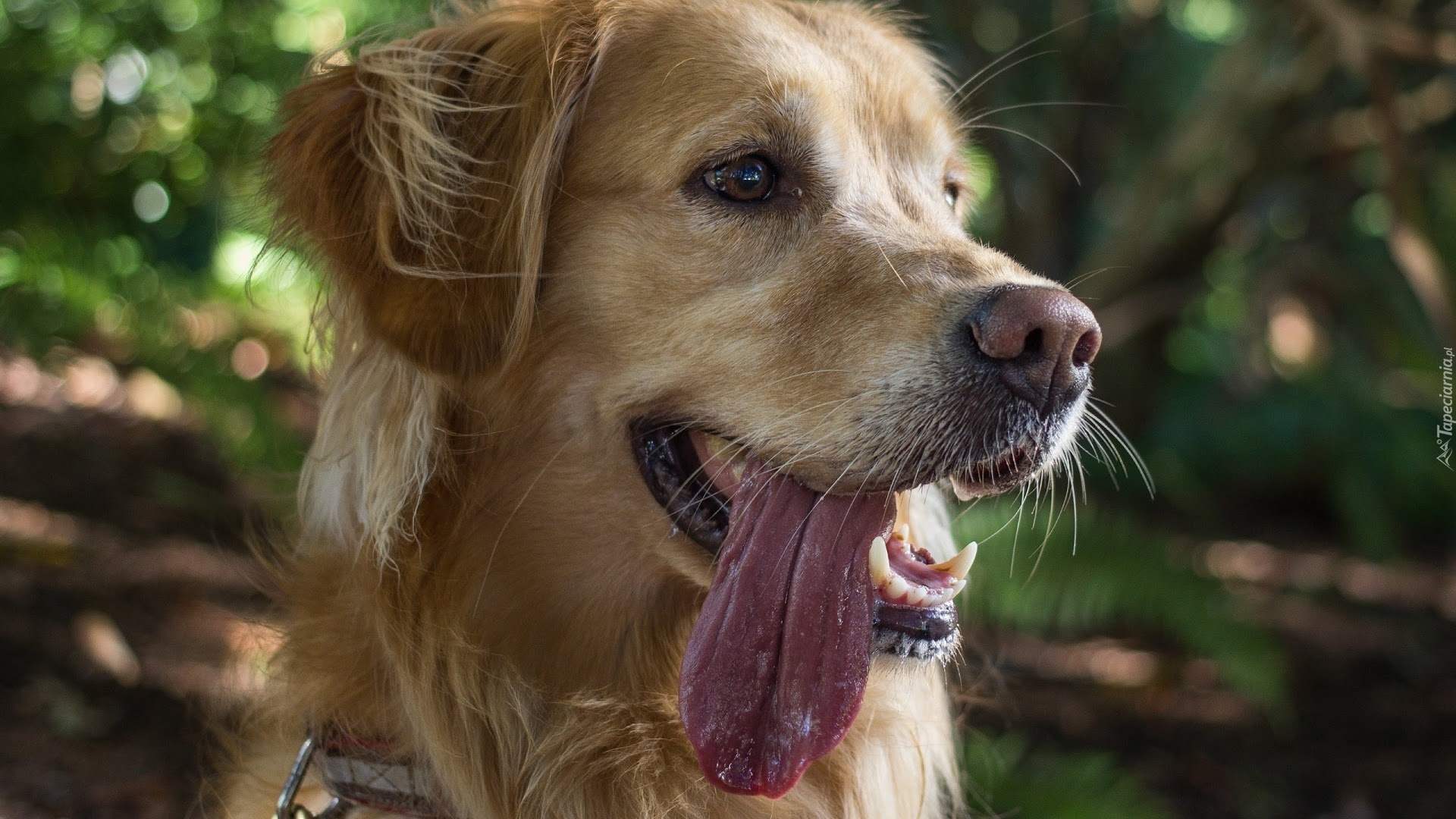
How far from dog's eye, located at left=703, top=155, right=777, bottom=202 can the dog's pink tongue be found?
564mm

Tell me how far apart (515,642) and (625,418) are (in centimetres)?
46

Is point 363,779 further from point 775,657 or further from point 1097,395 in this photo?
point 1097,395

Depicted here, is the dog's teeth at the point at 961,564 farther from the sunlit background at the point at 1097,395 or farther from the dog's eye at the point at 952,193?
the dog's eye at the point at 952,193

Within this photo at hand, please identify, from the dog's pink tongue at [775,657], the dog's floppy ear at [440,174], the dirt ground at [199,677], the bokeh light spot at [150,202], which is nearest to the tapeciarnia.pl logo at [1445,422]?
the dirt ground at [199,677]

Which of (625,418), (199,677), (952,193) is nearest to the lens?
(625,418)

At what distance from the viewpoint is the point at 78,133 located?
183 inches

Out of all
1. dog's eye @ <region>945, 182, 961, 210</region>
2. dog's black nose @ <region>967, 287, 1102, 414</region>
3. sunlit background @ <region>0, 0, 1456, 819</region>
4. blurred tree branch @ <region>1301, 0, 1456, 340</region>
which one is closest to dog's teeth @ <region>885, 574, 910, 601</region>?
dog's black nose @ <region>967, 287, 1102, 414</region>

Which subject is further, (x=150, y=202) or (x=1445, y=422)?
(x=1445, y=422)

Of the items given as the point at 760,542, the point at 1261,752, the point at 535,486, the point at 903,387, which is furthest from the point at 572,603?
the point at 1261,752

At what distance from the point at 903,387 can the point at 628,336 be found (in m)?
0.51

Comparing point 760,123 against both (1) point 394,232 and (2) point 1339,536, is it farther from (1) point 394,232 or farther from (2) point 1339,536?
(2) point 1339,536

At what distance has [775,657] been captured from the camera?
1.99 m

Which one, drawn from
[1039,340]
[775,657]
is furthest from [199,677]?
[1039,340]

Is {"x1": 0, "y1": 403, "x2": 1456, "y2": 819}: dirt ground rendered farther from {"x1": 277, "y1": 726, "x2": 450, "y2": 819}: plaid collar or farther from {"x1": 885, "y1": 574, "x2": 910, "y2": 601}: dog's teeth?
{"x1": 885, "y1": 574, "x2": 910, "y2": 601}: dog's teeth
